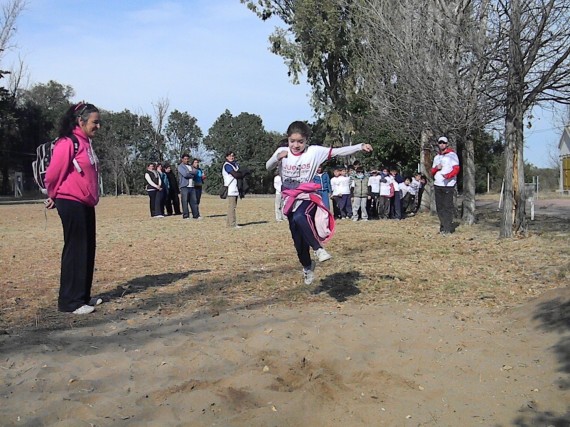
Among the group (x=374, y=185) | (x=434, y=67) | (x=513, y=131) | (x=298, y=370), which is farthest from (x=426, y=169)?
(x=298, y=370)

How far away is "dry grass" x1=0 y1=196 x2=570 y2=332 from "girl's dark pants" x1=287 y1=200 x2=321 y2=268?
698mm

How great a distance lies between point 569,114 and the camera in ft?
48.9

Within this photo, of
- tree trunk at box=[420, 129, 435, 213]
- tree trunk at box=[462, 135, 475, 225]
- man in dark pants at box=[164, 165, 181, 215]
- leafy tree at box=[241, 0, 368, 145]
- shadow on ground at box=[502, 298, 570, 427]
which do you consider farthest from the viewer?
leafy tree at box=[241, 0, 368, 145]

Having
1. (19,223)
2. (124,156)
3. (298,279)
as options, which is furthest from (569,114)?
(124,156)

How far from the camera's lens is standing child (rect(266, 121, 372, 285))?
7.48 metres

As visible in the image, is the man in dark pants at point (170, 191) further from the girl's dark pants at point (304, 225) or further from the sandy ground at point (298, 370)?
the sandy ground at point (298, 370)

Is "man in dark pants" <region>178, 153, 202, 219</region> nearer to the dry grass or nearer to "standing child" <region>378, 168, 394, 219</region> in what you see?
the dry grass

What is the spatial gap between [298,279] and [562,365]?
419cm

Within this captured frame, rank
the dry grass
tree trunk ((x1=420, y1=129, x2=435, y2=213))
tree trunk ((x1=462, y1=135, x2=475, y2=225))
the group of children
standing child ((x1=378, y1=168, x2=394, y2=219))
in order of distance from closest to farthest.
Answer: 1. the dry grass
2. tree trunk ((x1=462, y1=135, x2=475, y2=225))
3. the group of children
4. standing child ((x1=378, y1=168, x2=394, y2=219))
5. tree trunk ((x1=420, y1=129, x2=435, y2=213))

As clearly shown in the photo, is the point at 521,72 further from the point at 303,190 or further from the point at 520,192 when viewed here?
the point at 303,190

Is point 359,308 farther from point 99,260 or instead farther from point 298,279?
point 99,260

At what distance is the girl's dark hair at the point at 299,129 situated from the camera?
7.71 metres

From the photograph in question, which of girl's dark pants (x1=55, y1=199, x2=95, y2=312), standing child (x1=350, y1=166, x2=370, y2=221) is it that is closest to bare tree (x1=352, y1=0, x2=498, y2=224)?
standing child (x1=350, y1=166, x2=370, y2=221)

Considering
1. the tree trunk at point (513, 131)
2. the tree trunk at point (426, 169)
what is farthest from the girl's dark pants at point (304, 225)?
the tree trunk at point (426, 169)
